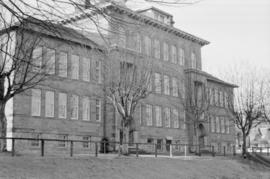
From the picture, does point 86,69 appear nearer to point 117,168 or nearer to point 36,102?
point 36,102

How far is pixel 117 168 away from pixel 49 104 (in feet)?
46.6

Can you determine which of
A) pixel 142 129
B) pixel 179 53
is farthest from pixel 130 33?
pixel 179 53

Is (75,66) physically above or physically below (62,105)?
above

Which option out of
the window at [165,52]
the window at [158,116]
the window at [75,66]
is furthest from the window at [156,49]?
the window at [75,66]

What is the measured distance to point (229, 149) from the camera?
5666 centimetres

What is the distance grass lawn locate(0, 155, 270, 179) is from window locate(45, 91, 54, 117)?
11.5 metres

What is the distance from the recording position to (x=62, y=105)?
3519cm

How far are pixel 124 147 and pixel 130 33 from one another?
19511 millimetres

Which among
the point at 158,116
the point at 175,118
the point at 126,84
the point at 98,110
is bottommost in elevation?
the point at 175,118

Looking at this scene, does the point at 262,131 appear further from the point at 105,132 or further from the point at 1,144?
the point at 1,144

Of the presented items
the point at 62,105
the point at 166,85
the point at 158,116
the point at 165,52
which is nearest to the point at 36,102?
the point at 62,105

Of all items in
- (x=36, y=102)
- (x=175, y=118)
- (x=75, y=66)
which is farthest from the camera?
(x=175, y=118)

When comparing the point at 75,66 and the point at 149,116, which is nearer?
the point at 75,66

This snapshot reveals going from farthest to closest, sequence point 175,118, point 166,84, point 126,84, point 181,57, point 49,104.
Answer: point 181,57, point 175,118, point 166,84, point 49,104, point 126,84
